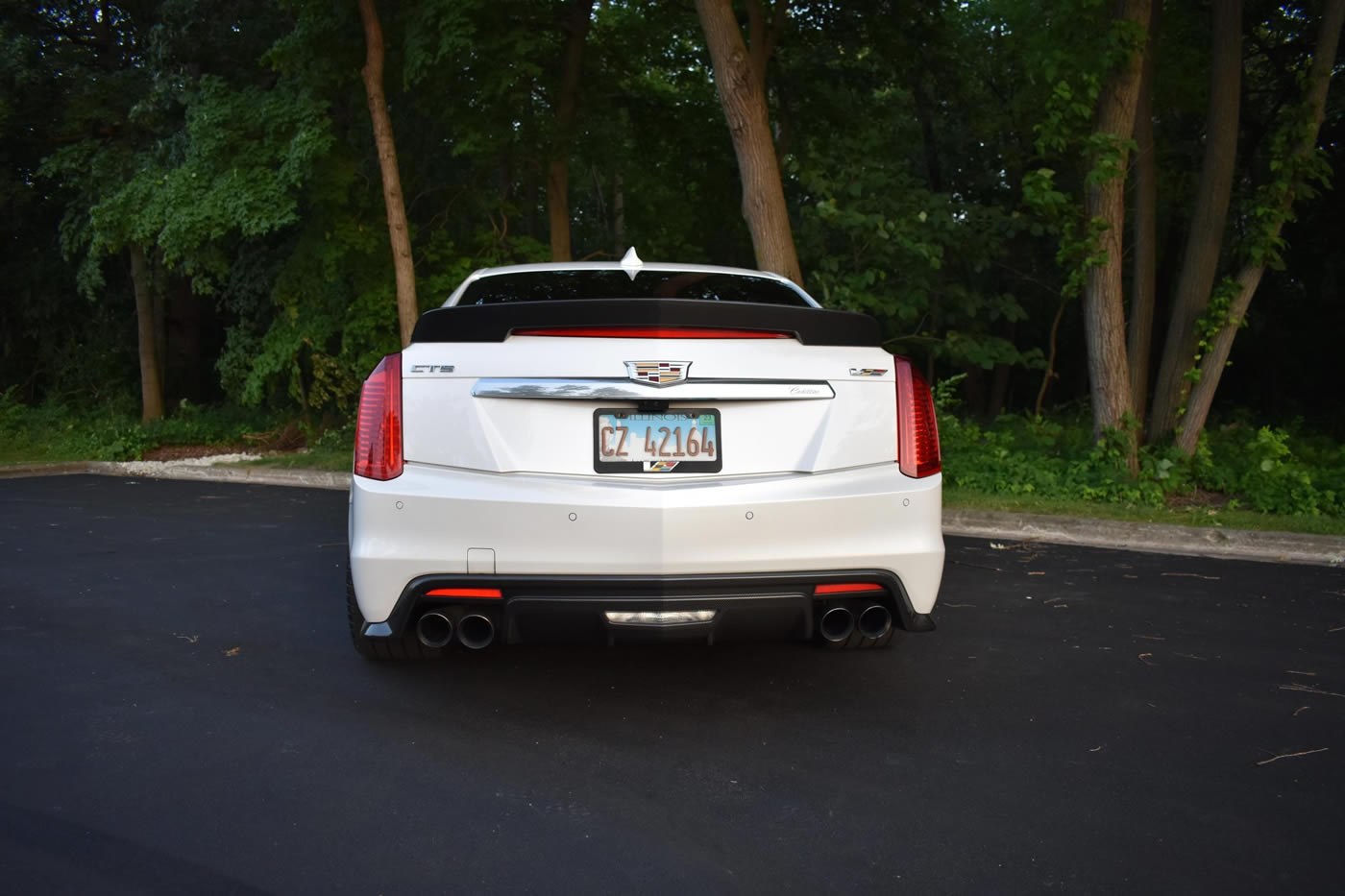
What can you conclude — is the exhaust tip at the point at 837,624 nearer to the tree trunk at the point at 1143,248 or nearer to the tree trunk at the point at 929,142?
the tree trunk at the point at 1143,248

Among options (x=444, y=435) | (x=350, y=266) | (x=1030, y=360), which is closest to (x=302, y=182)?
(x=350, y=266)

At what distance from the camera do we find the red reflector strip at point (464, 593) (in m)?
3.57

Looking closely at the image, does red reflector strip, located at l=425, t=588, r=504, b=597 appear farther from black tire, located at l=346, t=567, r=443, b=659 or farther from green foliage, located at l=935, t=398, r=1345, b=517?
Result: green foliage, located at l=935, t=398, r=1345, b=517

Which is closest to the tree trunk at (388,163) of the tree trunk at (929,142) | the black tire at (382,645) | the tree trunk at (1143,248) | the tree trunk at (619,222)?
the tree trunk at (1143,248)

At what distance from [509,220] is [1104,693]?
560 inches

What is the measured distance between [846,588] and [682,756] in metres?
0.77

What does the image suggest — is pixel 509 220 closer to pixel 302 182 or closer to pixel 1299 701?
pixel 302 182

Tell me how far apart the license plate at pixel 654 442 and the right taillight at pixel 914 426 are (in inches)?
27.3

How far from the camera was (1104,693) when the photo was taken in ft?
14.2

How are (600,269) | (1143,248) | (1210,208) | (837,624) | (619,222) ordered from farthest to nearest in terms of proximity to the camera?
(619,222) → (1143,248) → (1210,208) → (600,269) → (837,624)

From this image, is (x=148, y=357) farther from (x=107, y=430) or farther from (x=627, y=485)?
(x=627, y=485)

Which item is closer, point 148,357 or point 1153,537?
point 1153,537

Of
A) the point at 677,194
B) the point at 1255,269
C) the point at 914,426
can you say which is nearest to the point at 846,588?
the point at 914,426

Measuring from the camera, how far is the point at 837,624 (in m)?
3.79
